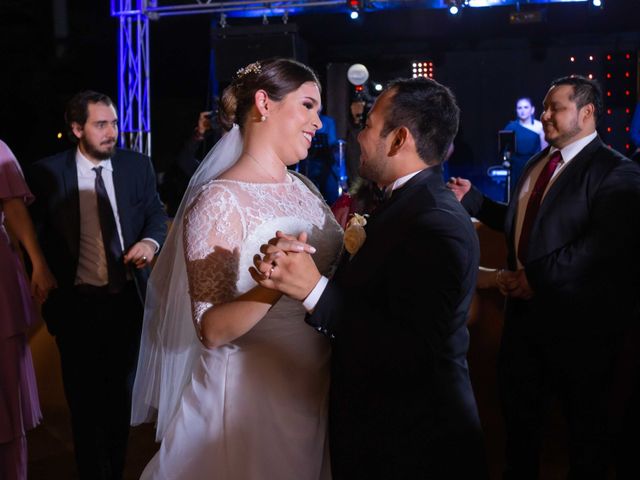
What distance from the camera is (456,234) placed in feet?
5.58

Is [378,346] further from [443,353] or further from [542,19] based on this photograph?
[542,19]

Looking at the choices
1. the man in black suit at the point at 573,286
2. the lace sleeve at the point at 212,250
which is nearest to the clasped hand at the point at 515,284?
the man in black suit at the point at 573,286

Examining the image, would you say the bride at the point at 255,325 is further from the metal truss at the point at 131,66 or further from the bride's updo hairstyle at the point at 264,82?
the metal truss at the point at 131,66

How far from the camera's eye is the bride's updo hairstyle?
85.3 inches

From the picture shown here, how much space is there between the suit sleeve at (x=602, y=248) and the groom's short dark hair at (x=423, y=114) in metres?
1.37

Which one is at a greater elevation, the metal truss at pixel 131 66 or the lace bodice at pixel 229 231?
the metal truss at pixel 131 66

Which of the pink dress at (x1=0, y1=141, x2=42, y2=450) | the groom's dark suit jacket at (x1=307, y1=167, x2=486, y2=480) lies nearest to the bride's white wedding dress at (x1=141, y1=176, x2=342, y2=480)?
the groom's dark suit jacket at (x1=307, y1=167, x2=486, y2=480)

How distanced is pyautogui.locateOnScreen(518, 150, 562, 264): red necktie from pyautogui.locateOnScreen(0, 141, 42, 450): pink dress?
204 cm

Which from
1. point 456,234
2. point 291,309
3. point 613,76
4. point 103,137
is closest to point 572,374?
point 291,309

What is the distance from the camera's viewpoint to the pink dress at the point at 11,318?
3.12m

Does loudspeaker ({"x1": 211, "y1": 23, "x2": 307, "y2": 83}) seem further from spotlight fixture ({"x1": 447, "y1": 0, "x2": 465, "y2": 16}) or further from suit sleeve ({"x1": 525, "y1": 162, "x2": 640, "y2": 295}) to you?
suit sleeve ({"x1": 525, "y1": 162, "x2": 640, "y2": 295})

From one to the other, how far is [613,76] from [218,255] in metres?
10.5

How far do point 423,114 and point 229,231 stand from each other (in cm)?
56

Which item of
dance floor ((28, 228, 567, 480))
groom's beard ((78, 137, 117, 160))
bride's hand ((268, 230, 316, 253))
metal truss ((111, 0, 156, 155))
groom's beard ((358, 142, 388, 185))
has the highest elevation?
metal truss ((111, 0, 156, 155))
